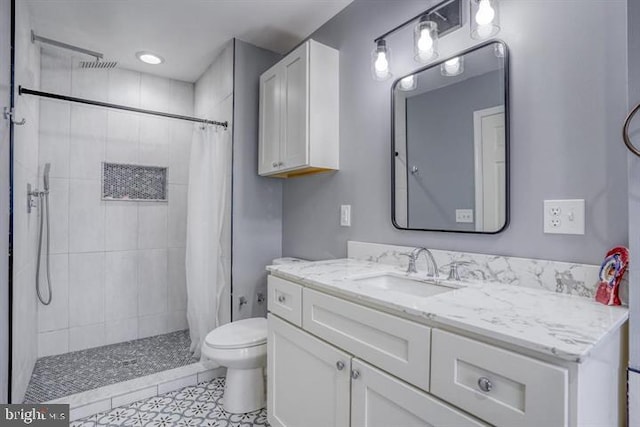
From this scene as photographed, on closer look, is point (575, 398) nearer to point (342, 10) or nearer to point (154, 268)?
point (342, 10)

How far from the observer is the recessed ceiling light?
8.52ft

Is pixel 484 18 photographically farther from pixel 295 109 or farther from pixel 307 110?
pixel 295 109

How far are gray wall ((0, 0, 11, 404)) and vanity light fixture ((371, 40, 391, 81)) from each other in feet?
5.36

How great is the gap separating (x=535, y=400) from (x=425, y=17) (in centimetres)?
145

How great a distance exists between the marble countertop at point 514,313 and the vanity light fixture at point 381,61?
3.40 feet

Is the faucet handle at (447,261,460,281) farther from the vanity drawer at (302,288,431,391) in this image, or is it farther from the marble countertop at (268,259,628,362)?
the vanity drawer at (302,288,431,391)

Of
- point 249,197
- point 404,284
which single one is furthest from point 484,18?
point 249,197


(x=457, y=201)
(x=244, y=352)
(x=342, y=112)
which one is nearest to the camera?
(x=457, y=201)

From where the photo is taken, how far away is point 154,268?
2959 millimetres

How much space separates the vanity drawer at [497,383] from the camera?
2.12ft

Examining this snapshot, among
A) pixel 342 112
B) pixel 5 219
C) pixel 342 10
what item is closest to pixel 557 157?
pixel 342 112

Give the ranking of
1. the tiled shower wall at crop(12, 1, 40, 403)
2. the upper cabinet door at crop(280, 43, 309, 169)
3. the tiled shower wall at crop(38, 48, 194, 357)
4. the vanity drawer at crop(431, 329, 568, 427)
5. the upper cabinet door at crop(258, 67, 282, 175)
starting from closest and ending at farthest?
1. the vanity drawer at crop(431, 329, 568, 427)
2. the tiled shower wall at crop(12, 1, 40, 403)
3. the upper cabinet door at crop(280, 43, 309, 169)
4. the upper cabinet door at crop(258, 67, 282, 175)
5. the tiled shower wall at crop(38, 48, 194, 357)

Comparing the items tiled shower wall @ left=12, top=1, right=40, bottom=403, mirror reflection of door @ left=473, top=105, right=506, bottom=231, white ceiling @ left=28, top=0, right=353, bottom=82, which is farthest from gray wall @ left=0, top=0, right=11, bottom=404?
mirror reflection of door @ left=473, top=105, right=506, bottom=231

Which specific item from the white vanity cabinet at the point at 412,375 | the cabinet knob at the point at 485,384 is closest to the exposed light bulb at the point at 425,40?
the white vanity cabinet at the point at 412,375
